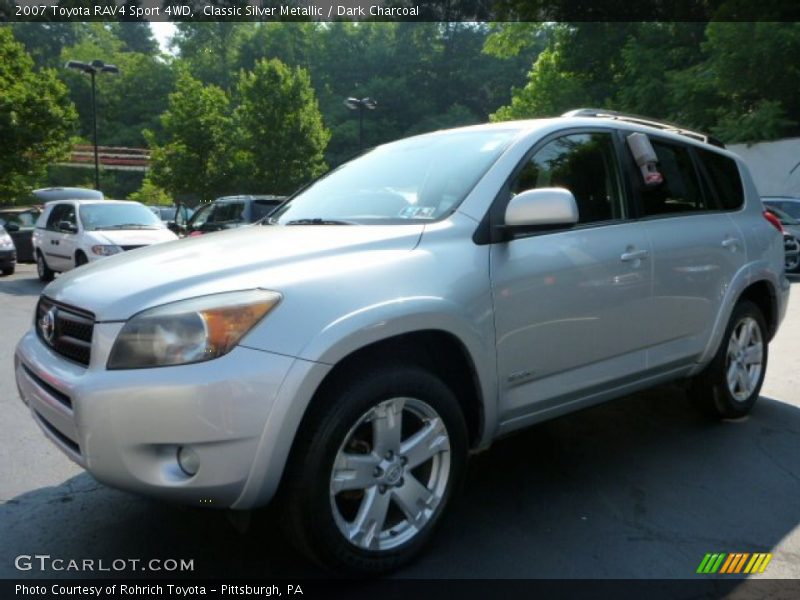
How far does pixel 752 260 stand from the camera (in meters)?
4.45

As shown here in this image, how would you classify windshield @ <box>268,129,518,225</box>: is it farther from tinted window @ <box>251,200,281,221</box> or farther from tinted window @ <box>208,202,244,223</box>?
tinted window @ <box>208,202,244,223</box>

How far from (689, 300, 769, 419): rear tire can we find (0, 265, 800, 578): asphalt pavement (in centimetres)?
14

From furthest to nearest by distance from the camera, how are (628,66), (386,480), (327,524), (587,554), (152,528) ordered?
(628,66) → (152,528) → (587,554) → (386,480) → (327,524)

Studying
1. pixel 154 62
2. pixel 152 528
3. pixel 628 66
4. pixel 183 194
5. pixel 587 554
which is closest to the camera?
pixel 587 554

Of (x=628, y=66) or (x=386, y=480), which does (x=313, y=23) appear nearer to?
(x=628, y=66)

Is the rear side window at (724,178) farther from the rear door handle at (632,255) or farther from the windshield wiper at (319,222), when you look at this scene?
the windshield wiper at (319,222)

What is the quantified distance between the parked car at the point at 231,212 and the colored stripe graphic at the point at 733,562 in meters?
10.1

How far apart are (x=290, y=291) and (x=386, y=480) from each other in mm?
787

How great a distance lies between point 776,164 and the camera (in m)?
21.8

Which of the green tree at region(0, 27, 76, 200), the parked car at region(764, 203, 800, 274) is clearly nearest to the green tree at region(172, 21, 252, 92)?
the green tree at region(0, 27, 76, 200)

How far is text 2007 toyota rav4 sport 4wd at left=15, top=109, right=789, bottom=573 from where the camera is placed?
2391 mm

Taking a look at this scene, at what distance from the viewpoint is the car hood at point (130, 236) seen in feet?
39.9

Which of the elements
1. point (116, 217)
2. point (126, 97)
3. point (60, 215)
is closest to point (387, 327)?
point (116, 217)

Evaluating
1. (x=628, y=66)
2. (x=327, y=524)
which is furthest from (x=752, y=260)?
(x=628, y=66)
